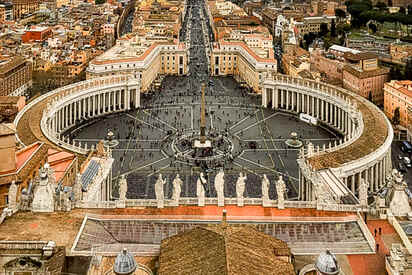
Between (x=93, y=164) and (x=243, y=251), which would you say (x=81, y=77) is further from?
(x=243, y=251)

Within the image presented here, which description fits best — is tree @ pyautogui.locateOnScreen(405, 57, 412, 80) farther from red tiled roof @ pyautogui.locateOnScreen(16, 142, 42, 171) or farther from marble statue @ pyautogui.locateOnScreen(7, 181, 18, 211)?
marble statue @ pyautogui.locateOnScreen(7, 181, 18, 211)

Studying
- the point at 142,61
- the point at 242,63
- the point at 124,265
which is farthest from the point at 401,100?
the point at 124,265

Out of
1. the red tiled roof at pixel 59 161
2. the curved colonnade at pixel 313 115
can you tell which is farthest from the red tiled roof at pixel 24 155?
the curved colonnade at pixel 313 115

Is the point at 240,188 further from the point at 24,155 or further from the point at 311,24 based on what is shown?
the point at 311,24

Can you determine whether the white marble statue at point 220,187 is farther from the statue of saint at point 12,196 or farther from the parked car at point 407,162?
the parked car at point 407,162

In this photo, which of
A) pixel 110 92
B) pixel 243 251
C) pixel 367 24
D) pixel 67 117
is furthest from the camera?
pixel 367 24

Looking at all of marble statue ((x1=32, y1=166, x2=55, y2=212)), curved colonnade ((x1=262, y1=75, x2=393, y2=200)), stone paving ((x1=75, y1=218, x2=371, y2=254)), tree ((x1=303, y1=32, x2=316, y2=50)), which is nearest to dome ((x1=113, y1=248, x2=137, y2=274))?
stone paving ((x1=75, y1=218, x2=371, y2=254))

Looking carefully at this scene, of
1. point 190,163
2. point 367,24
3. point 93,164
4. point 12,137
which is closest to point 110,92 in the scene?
point 190,163
